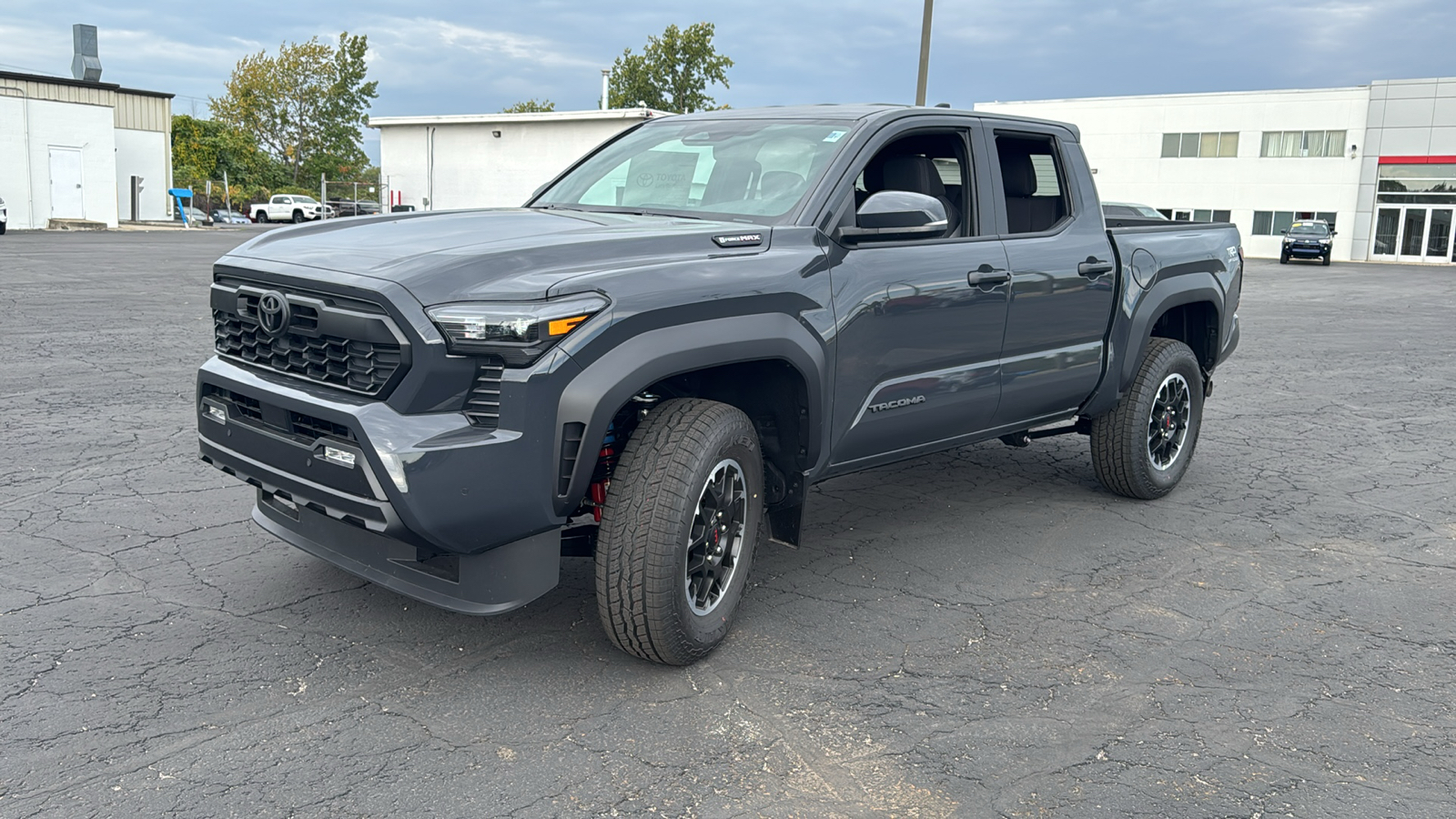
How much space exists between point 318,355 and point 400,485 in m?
0.63

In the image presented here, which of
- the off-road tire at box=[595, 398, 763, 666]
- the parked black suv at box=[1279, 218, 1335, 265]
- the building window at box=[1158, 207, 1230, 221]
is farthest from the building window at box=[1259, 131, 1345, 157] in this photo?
the off-road tire at box=[595, 398, 763, 666]

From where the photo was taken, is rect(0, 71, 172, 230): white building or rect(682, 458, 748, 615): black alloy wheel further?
rect(0, 71, 172, 230): white building

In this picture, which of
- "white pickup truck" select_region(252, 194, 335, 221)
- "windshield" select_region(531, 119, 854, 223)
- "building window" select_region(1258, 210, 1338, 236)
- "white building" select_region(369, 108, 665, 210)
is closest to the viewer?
"windshield" select_region(531, 119, 854, 223)

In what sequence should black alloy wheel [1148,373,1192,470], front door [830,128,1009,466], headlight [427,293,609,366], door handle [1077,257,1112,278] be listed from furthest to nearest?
1. black alloy wheel [1148,373,1192,470]
2. door handle [1077,257,1112,278]
3. front door [830,128,1009,466]
4. headlight [427,293,609,366]

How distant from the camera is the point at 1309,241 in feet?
138

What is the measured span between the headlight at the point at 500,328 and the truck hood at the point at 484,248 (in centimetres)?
4

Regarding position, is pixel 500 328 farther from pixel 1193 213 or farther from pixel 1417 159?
pixel 1193 213

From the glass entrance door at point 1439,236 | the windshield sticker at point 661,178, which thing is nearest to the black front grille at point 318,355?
the windshield sticker at point 661,178

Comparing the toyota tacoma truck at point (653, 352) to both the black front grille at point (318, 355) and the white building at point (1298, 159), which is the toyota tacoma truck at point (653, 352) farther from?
the white building at point (1298, 159)

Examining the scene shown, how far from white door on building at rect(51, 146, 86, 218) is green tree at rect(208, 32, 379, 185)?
124 ft

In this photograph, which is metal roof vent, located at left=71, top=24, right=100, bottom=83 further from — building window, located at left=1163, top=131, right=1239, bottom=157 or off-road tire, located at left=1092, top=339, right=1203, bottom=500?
off-road tire, located at left=1092, top=339, right=1203, bottom=500

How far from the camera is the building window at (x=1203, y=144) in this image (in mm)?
53188

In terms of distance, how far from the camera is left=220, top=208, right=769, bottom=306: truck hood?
3.27 meters

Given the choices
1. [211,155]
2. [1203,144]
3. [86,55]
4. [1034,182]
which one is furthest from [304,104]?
[1034,182]
